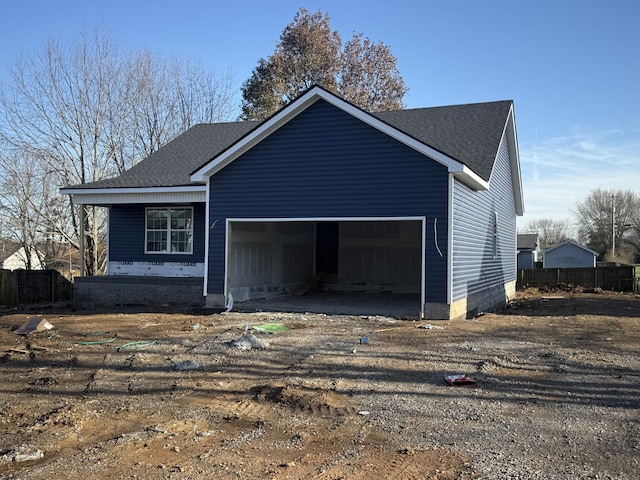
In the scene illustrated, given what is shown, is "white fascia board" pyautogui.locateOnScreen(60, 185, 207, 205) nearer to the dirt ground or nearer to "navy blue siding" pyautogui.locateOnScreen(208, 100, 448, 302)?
"navy blue siding" pyautogui.locateOnScreen(208, 100, 448, 302)

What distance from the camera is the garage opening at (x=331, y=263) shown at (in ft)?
55.8

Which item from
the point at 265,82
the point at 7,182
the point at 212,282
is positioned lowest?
the point at 212,282

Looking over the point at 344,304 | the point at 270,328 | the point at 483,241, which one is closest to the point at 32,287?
the point at 344,304

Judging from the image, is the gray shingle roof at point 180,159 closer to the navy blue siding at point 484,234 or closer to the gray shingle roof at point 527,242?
the navy blue siding at point 484,234

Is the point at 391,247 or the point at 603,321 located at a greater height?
the point at 391,247

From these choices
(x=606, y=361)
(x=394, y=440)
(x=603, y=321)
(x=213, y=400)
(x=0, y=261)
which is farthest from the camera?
(x=0, y=261)

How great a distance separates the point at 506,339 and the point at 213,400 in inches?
242

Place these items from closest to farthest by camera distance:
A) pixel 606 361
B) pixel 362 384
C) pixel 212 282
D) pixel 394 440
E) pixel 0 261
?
pixel 394 440, pixel 362 384, pixel 606 361, pixel 212 282, pixel 0 261

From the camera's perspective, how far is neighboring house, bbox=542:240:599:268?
4853cm

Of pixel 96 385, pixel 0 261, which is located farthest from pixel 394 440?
pixel 0 261

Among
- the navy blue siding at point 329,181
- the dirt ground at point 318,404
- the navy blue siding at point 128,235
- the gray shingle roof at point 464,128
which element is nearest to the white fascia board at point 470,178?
the gray shingle roof at point 464,128

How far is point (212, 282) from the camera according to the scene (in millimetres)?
15031

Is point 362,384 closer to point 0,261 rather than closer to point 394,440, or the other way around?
point 394,440

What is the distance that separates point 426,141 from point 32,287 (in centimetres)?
1489
